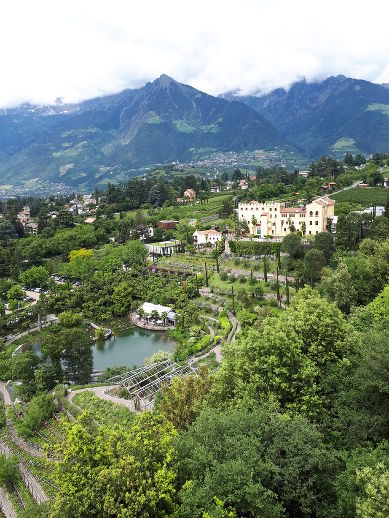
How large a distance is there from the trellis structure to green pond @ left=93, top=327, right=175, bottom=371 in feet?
13.2

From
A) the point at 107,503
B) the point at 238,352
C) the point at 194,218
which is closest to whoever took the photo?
the point at 107,503

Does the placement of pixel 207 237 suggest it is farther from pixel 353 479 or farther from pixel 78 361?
pixel 353 479

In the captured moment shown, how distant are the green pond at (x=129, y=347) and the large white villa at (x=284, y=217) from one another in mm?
20870

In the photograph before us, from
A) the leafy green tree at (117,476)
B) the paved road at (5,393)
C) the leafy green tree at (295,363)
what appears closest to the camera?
the leafy green tree at (117,476)

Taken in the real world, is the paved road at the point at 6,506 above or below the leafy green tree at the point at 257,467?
below

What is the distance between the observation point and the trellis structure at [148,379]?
2200cm

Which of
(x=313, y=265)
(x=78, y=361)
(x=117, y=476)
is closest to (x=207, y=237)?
(x=313, y=265)

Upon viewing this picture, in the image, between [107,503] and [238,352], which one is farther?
[238,352]

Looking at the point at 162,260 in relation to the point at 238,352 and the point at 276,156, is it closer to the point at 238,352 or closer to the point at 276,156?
the point at 238,352

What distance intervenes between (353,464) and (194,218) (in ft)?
182

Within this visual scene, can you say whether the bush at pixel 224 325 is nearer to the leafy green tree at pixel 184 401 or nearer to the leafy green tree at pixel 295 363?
the leafy green tree at pixel 184 401

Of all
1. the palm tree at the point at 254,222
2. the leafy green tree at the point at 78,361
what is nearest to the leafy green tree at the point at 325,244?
the palm tree at the point at 254,222

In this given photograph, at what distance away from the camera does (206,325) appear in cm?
3297

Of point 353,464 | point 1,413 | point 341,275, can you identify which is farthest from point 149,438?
point 341,275
